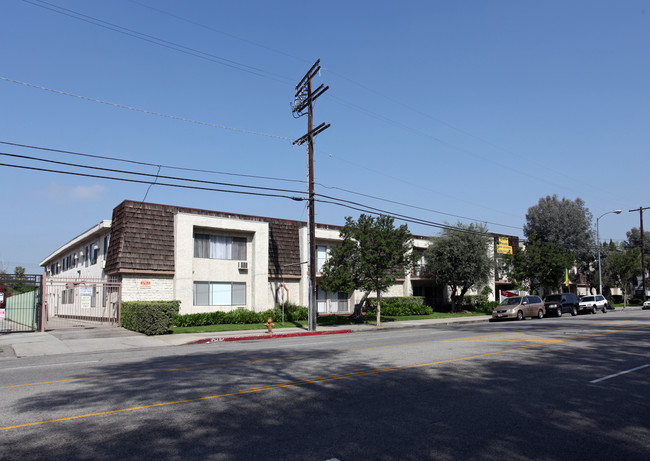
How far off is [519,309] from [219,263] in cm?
1941

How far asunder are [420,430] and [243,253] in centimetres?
2490

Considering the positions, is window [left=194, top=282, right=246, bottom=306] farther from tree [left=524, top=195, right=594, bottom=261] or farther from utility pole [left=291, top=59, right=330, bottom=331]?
tree [left=524, top=195, right=594, bottom=261]

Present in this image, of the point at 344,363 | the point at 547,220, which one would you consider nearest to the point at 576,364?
the point at 344,363

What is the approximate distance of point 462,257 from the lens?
37.6 meters

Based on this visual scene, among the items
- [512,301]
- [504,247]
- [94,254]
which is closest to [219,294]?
[94,254]

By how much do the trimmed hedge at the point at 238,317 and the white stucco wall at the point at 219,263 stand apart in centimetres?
121

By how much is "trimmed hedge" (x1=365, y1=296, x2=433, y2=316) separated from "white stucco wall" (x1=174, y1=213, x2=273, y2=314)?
8592 millimetres

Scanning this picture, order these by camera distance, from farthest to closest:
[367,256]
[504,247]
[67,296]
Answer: [504,247], [67,296], [367,256]

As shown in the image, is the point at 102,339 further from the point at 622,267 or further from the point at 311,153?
the point at 622,267

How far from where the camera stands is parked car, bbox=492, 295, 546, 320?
30.5 meters

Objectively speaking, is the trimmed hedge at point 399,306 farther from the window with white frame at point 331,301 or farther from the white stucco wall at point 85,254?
the white stucco wall at point 85,254

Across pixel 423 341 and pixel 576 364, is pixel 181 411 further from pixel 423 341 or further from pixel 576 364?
pixel 423 341

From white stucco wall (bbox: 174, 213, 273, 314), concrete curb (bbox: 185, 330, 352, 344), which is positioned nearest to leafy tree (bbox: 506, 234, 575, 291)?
white stucco wall (bbox: 174, 213, 273, 314)

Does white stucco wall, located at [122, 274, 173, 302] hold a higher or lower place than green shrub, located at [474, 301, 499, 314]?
higher
